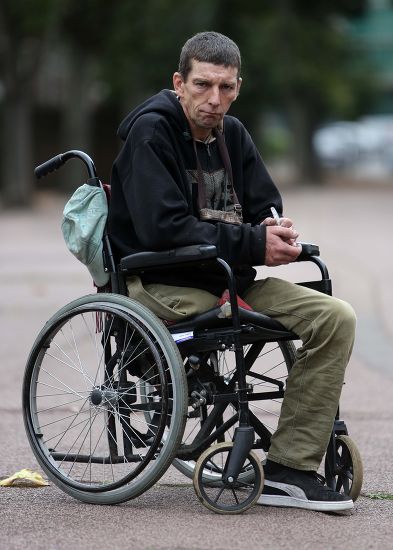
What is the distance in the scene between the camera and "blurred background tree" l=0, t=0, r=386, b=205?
27.2 m

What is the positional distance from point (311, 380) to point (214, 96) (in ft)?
3.29

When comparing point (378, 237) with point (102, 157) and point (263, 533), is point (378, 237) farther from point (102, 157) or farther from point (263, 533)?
point (102, 157)

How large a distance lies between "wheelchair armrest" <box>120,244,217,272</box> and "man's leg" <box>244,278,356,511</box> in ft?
1.10

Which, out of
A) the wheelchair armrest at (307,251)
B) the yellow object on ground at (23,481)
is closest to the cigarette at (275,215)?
the wheelchair armrest at (307,251)

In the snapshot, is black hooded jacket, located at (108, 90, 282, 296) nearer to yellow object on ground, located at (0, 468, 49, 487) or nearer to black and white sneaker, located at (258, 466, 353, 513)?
black and white sneaker, located at (258, 466, 353, 513)

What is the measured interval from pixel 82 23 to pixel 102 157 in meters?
8.55

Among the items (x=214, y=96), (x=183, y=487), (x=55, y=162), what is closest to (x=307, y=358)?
(x=183, y=487)

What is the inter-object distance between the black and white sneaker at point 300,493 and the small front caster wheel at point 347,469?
0.20 feet

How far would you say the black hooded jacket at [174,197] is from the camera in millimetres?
4578

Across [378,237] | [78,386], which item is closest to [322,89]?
[378,237]

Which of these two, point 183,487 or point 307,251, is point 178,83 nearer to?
point 307,251

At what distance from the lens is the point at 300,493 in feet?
15.2

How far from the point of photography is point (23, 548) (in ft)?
13.4

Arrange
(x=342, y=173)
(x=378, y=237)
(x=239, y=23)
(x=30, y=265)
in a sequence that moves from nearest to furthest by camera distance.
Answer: (x=30, y=265)
(x=378, y=237)
(x=239, y=23)
(x=342, y=173)
